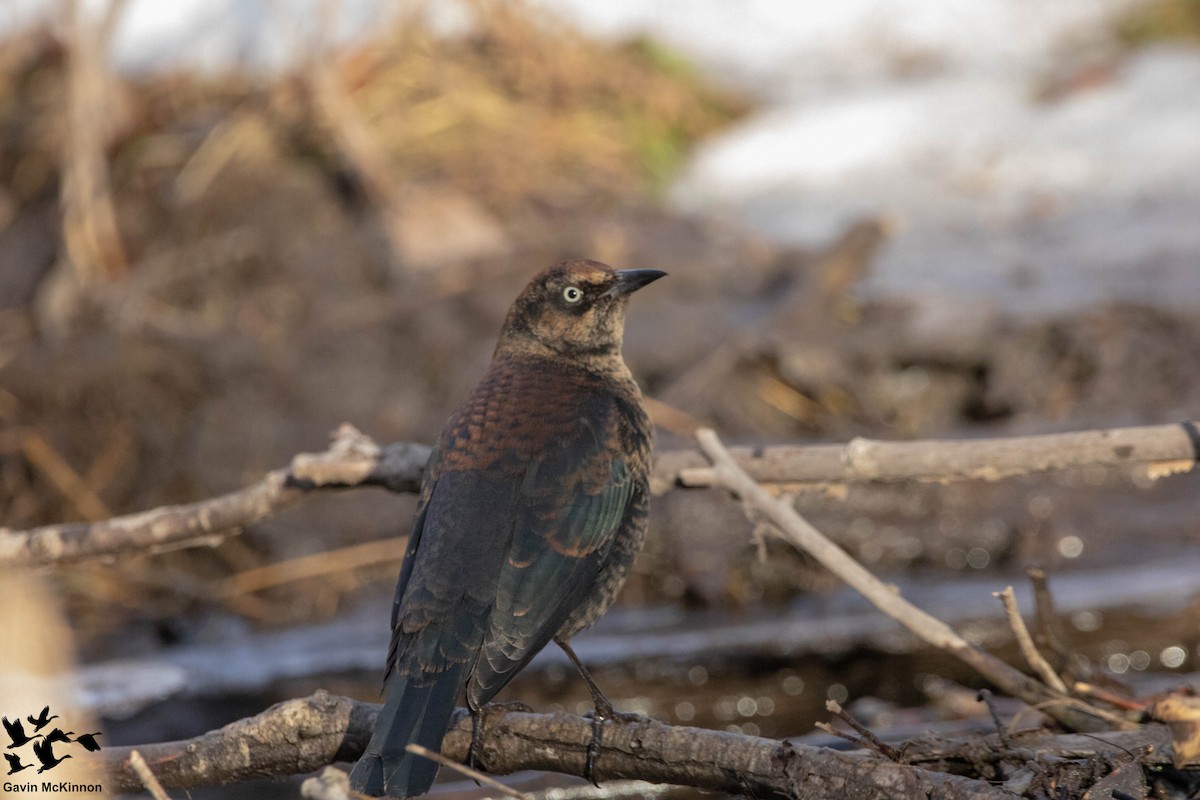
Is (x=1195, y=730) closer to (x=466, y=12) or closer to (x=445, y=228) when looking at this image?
(x=445, y=228)

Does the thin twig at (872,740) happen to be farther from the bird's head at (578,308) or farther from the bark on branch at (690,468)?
the bird's head at (578,308)

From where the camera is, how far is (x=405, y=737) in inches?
107

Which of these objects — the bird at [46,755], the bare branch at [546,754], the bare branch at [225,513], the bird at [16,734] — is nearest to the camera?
the bare branch at [546,754]

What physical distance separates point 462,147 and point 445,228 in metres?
0.96

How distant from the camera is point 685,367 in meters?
6.30

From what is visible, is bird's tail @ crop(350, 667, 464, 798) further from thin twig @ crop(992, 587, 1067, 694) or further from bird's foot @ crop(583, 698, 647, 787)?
Result: thin twig @ crop(992, 587, 1067, 694)

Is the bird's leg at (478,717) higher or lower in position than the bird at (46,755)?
higher

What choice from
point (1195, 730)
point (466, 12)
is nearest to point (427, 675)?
point (1195, 730)

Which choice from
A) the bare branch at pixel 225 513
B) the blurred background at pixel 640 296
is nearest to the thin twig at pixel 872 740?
the blurred background at pixel 640 296

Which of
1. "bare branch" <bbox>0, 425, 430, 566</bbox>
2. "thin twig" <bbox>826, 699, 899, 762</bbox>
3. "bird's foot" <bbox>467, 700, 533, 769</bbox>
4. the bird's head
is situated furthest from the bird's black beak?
"thin twig" <bbox>826, 699, 899, 762</bbox>

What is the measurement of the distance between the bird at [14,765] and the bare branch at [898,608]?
1.64 metres

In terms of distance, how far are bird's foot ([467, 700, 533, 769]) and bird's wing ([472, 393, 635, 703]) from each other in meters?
0.04

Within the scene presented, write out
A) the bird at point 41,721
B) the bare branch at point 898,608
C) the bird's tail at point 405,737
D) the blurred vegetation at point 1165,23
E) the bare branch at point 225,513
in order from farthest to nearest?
the blurred vegetation at point 1165,23
the bare branch at point 225,513
the bare branch at point 898,608
the bird at point 41,721
the bird's tail at point 405,737

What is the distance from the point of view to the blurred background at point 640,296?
16.9 ft
